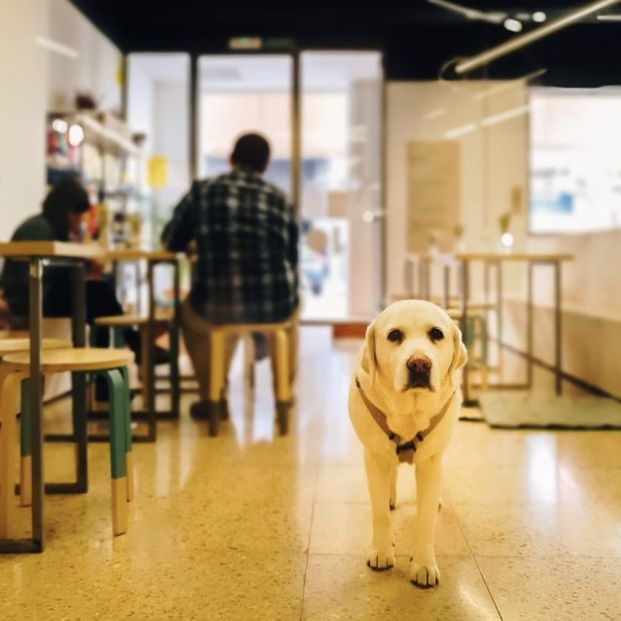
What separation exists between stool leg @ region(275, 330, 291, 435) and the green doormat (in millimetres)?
870

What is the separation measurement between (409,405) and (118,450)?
84 centimetres

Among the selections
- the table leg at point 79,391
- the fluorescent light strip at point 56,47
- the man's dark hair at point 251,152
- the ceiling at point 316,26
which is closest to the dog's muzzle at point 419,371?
the table leg at point 79,391

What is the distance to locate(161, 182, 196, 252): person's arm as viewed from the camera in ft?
10.7

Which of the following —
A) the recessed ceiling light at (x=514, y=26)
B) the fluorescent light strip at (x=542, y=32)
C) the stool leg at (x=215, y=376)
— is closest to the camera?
the fluorescent light strip at (x=542, y=32)

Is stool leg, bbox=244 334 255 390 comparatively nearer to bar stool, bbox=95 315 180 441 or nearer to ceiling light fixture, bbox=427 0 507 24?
bar stool, bbox=95 315 180 441

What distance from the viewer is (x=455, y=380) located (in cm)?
165

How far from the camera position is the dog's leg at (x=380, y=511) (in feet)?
5.47

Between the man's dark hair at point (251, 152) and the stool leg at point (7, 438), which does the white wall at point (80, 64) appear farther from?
the stool leg at point (7, 438)

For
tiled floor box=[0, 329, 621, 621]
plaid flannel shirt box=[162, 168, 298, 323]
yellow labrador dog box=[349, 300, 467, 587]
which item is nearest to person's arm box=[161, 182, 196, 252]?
plaid flannel shirt box=[162, 168, 298, 323]

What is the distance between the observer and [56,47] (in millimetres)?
4832

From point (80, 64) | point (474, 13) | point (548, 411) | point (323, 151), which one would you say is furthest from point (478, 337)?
point (323, 151)

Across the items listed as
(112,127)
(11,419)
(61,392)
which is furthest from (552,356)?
(11,419)

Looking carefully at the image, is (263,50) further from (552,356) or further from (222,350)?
(222,350)

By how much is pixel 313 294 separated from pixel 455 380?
264 inches
